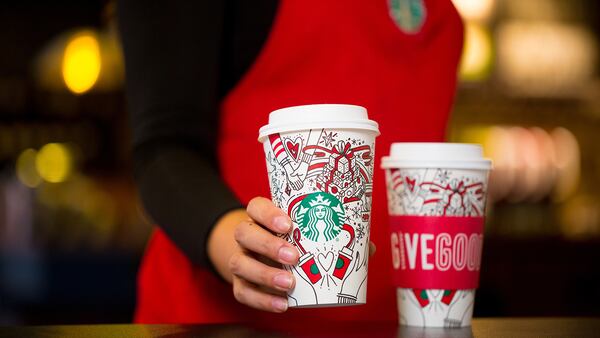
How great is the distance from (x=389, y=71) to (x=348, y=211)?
44cm

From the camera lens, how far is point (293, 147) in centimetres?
85

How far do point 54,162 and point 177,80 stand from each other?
4227 millimetres

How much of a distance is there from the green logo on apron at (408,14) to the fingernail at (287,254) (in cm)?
53

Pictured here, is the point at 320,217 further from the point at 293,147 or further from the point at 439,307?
the point at 439,307

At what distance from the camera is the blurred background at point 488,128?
441 centimetres

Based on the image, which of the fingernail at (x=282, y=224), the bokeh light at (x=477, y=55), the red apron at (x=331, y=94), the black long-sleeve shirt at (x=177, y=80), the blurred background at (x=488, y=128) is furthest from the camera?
the bokeh light at (x=477, y=55)

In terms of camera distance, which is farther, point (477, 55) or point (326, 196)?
point (477, 55)

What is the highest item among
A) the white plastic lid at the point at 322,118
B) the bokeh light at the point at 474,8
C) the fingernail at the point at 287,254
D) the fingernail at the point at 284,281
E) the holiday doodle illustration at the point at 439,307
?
the bokeh light at the point at 474,8

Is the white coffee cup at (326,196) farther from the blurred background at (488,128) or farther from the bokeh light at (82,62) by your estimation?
the bokeh light at (82,62)

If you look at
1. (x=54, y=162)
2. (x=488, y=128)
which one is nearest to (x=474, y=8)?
(x=488, y=128)

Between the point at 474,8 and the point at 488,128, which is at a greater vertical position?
the point at 474,8

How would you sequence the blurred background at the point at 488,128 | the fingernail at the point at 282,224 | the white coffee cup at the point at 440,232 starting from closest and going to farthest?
the fingernail at the point at 282,224
the white coffee cup at the point at 440,232
the blurred background at the point at 488,128

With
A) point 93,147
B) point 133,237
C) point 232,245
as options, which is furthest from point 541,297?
point 232,245

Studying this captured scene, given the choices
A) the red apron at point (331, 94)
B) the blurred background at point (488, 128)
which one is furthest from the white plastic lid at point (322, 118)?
the blurred background at point (488, 128)
